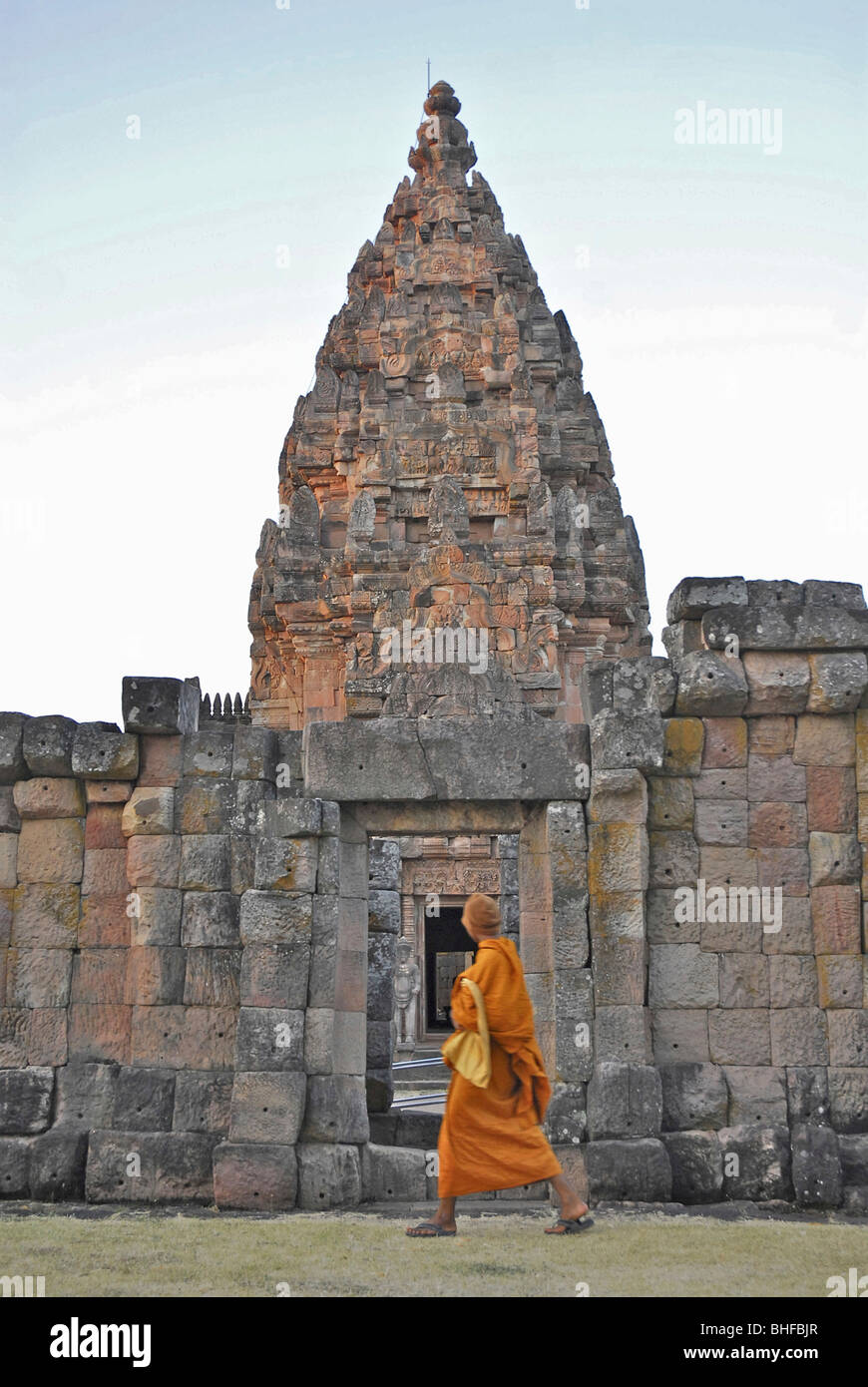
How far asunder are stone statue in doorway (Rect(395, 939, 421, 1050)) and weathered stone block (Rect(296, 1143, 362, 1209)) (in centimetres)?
1259

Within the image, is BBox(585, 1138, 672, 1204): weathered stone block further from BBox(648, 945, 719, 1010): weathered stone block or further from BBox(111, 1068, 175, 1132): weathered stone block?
BBox(111, 1068, 175, 1132): weathered stone block

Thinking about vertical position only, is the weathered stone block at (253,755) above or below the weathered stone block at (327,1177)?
above

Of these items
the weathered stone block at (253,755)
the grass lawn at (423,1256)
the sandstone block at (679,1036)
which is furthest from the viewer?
the weathered stone block at (253,755)

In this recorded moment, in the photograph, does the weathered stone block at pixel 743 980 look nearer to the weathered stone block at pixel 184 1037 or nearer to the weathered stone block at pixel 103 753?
the weathered stone block at pixel 184 1037

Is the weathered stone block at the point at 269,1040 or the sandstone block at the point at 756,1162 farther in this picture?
the weathered stone block at the point at 269,1040

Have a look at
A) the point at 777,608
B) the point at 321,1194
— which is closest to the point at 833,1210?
the point at 321,1194

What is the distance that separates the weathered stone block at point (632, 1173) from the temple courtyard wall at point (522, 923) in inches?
0.7

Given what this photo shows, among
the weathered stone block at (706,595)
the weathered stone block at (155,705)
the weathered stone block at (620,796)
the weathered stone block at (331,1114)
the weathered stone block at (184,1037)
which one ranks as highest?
the weathered stone block at (706,595)

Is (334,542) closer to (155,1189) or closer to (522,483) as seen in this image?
(522,483)

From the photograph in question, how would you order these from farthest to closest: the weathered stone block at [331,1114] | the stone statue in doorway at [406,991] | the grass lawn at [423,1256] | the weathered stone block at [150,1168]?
the stone statue in doorway at [406,991], the weathered stone block at [150,1168], the weathered stone block at [331,1114], the grass lawn at [423,1256]

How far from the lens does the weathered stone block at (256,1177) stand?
8641 mm

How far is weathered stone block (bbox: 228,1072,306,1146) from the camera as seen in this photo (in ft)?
28.9

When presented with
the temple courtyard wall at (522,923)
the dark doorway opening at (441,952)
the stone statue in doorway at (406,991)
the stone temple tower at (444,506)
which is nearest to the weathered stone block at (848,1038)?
the temple courtyard wall at (522,923)

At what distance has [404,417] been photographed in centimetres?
2522
